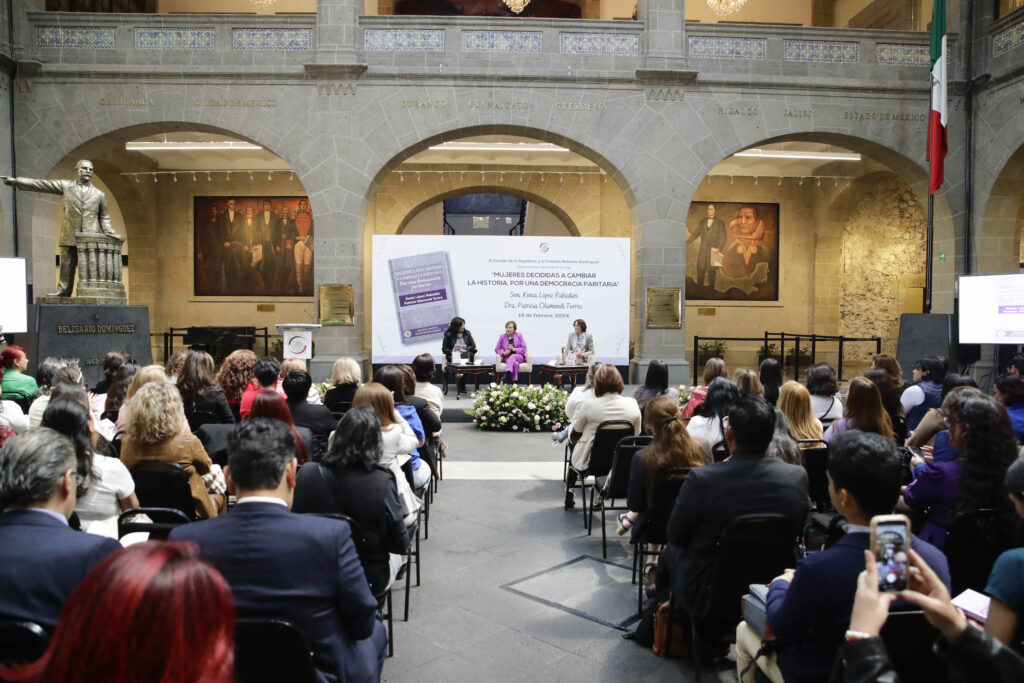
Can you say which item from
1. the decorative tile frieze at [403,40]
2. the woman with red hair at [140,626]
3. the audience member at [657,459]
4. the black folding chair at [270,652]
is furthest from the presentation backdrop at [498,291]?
the woman with red hair at [140,626]

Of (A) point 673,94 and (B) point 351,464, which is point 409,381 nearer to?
(B) point 351,464

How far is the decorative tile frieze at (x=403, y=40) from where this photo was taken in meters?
12.0

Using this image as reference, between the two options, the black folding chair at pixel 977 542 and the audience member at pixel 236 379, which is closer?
the black folding chair at pixel 977 542

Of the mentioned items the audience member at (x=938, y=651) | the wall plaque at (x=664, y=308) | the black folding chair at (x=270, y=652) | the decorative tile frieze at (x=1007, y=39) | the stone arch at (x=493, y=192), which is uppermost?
the decorative tile frieze at (x=1007, y=39)

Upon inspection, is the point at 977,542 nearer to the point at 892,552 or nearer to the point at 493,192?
the point at 892,552

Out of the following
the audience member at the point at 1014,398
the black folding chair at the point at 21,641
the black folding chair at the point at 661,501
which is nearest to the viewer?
the black folding chair at the point at 21,641

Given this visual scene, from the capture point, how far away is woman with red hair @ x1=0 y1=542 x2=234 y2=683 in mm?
858

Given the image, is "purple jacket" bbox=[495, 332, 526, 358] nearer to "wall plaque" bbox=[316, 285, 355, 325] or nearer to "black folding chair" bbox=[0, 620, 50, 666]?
"wall plaque" bbox=[316, 285, 355, 325]

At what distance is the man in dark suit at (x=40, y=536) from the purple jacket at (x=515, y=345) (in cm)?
986

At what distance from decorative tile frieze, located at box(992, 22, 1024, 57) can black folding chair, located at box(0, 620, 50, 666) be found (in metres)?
13.8

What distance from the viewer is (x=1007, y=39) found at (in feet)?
37.0

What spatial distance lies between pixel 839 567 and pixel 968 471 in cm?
121

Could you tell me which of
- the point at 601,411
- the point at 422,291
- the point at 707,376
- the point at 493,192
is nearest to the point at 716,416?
the point at 601,411

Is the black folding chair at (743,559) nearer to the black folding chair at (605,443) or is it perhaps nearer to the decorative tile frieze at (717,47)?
the black folding chair at (605,443)
